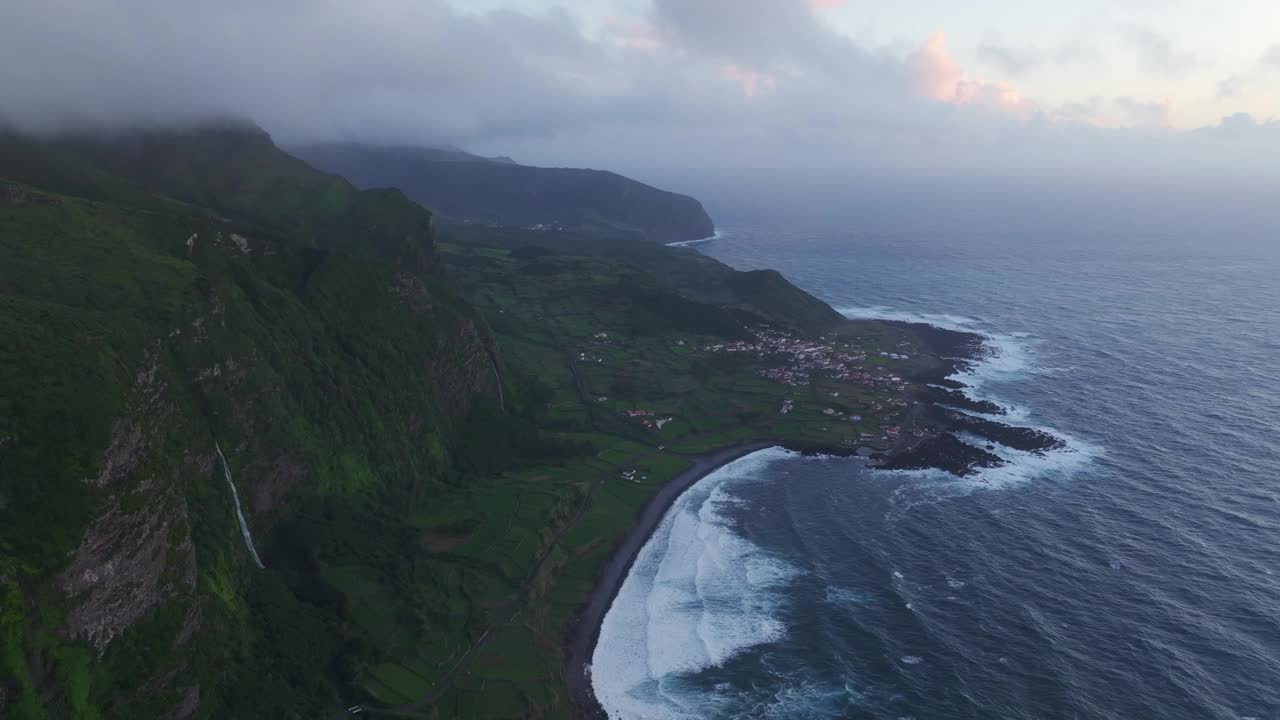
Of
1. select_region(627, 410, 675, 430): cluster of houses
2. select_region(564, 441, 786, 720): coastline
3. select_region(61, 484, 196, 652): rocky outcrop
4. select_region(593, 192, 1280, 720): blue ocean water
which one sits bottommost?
select_region(564, 441, 786, 720): coastline

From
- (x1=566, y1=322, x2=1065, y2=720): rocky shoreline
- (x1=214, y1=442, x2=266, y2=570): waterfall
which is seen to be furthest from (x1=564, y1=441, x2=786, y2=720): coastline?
(x1=214, y1=442, x2=266, y2=570): waterfall

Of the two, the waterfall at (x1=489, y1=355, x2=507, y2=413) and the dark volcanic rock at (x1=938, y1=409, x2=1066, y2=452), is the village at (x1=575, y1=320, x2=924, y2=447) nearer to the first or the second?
the dark volcanic rock at (x1=938, y1=409, x2=1066, y2=452)

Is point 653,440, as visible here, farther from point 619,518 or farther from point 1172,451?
point 1172,451

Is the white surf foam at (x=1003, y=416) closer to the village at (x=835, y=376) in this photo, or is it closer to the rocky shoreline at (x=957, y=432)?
the rocky shoreline at (x=957, y=432)

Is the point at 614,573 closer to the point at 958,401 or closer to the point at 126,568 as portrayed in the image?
the point at 126,568

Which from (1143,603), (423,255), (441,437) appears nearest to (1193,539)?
(1143,603)

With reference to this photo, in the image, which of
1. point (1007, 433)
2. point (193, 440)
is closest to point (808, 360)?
point (1007, 433)
